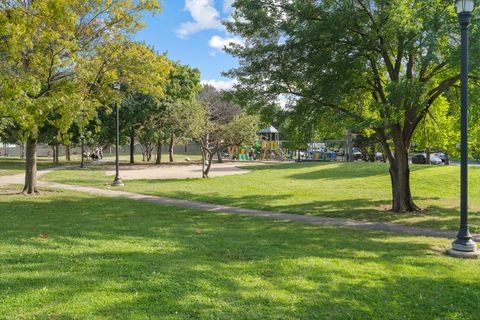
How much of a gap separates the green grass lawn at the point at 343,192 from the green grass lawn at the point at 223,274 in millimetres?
3693

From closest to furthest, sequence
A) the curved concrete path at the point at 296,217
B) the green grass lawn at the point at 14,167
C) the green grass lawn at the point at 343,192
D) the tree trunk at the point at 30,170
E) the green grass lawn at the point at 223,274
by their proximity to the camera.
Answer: the green grass lawn at the point at 223,274
the curved concrete path at the point at 296,217
the green grass lawn at the point at 343,192
the tree trunk at the point at 30,170
the green grass lawn at the point at 14,167

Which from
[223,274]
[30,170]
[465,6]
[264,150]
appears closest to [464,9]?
[465,6]

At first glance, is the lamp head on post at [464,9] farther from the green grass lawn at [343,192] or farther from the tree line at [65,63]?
the tree line at [65,63]

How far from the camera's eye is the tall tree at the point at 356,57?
11.3 m

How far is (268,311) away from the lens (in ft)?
15.0

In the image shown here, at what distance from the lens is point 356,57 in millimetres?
12906

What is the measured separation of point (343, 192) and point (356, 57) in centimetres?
841

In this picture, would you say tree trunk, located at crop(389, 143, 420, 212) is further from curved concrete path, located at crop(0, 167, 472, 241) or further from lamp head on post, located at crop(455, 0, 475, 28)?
lamp head on post, located at crop(455, 0, 475, 28)

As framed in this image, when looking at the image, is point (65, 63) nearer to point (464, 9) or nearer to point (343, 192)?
point (464, 9)

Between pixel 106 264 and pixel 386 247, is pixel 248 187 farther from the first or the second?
pixel 106 264

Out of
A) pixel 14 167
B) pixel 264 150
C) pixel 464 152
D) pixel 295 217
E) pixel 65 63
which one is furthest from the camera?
pixel 264 150

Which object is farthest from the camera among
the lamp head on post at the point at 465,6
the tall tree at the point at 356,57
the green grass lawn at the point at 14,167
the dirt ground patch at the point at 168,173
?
the green grass lawn at the point at 14,167

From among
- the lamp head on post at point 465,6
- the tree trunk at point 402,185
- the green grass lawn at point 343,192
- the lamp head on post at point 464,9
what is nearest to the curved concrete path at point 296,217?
the green grass lawn at point 343,192

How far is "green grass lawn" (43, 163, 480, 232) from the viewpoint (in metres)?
13.7
